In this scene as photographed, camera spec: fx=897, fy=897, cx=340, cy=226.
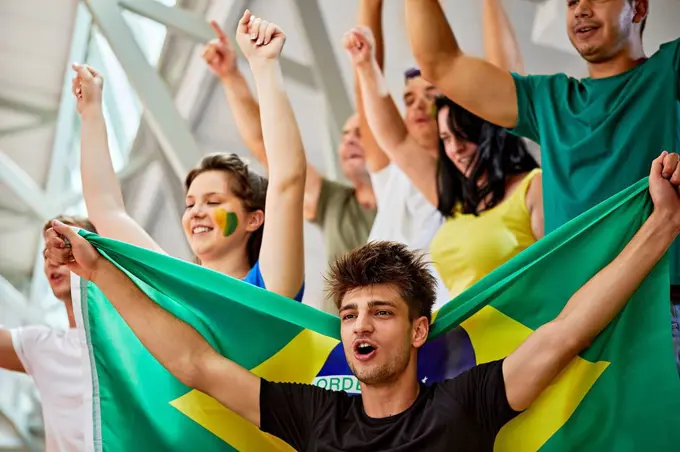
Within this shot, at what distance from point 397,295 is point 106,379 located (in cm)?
61

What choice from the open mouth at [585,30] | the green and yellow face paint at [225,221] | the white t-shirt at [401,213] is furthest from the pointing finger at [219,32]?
the open mouth at [585,30]

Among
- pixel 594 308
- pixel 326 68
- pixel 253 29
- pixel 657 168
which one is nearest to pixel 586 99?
pixel 657 168

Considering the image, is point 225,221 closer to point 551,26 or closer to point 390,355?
point 390,355

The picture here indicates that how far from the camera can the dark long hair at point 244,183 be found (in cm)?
223

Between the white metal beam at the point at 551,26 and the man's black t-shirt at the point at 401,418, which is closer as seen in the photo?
the man's black t-shirt at the point at 401,418

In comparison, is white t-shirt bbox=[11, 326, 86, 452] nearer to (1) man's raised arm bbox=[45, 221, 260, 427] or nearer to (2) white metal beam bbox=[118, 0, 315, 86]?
(1) man's raised arm bbox=[45, 221, 260, 427]

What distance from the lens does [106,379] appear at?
1798mm

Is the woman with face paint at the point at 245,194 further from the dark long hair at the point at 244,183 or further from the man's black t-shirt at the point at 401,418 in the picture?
the man's black t-shirt at the point at 401,418

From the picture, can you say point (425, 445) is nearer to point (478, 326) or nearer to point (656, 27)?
point (478, 326)

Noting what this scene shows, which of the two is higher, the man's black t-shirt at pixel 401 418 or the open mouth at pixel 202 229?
the open mouth at pixel 202 229

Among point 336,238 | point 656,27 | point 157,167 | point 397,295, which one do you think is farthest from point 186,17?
point 397,295

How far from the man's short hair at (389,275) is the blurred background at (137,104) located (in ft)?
3.29

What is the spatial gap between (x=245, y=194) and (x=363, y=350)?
71 cm

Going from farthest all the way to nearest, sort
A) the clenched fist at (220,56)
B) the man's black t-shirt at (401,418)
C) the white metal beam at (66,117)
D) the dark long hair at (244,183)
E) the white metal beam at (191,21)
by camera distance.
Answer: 1. the white metal beam at (66,117)
2. the white metal beam at (191,21)
3. the clenched fist at (220,56)
4. the dark long hair at (244,183)
5. the man's black t-shirt at (401,418)
